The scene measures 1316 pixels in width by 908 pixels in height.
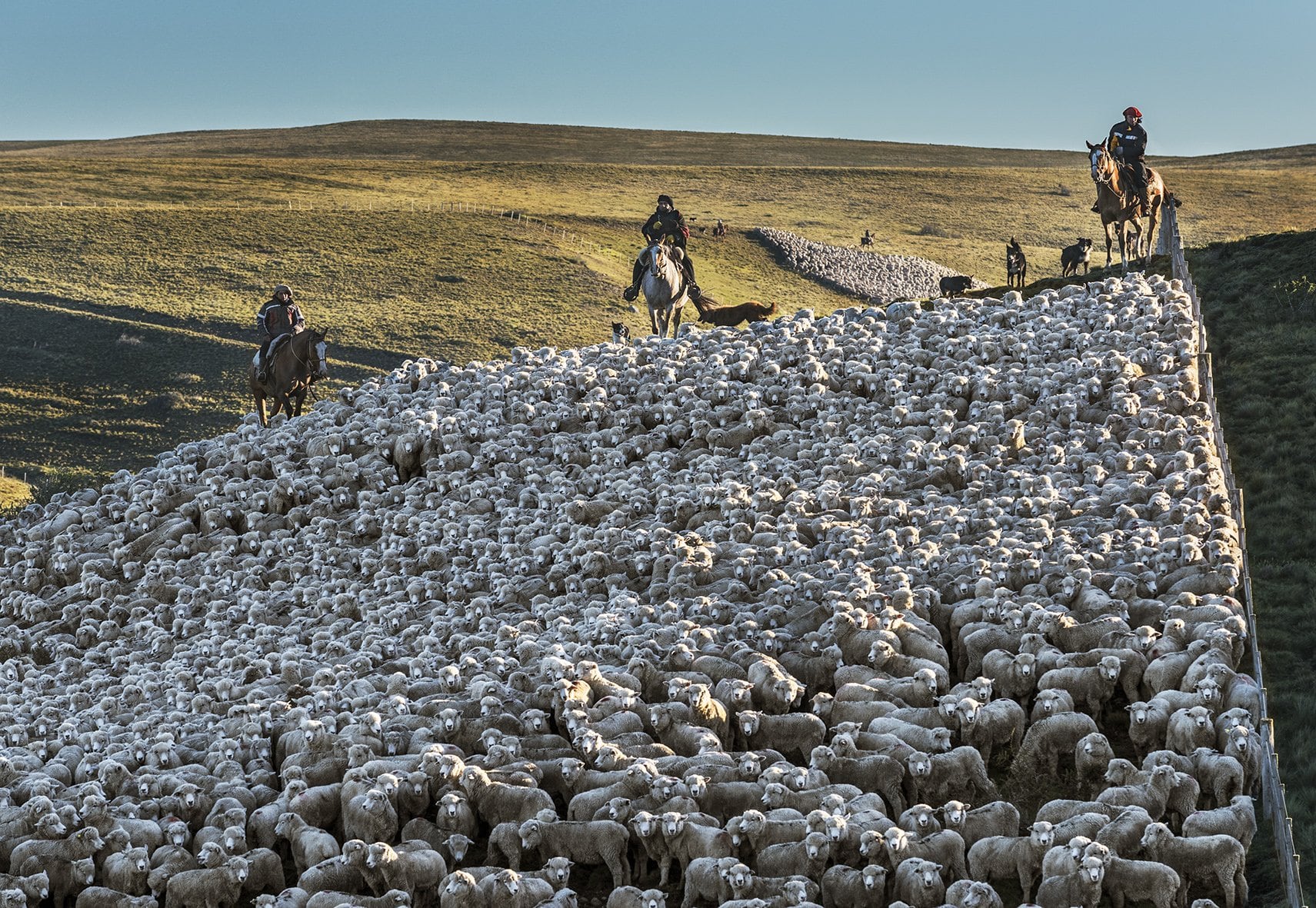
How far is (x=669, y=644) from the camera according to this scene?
→ 16766 mm

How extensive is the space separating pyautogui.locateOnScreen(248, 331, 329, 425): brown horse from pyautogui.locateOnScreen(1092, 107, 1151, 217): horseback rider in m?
18.6

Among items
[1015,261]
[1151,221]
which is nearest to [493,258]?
[1015,261]

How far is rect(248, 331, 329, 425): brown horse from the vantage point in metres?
30.8

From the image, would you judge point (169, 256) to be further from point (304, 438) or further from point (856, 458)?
point (856, 458)

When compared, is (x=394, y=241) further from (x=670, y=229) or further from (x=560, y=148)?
(x=560, y=148)

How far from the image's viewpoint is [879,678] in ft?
51.1

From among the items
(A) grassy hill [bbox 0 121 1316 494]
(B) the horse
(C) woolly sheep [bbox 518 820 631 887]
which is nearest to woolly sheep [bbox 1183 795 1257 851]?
(C) woolly sheep [bbox 518 820 631 887]

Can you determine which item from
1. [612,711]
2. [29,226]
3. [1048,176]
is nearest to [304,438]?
[612,711]

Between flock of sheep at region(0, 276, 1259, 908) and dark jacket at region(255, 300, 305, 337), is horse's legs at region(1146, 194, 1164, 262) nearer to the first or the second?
flock of sheep at region(0, 276, 1259, 908)

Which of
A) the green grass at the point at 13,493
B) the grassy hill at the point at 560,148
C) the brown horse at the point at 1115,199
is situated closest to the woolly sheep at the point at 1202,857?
the brown horse at the point at 1115,199

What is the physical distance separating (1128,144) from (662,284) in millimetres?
11869

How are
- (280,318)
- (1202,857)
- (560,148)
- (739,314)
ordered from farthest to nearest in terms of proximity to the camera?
(560,148) → (739,314) → (280,318) → (1202,857)

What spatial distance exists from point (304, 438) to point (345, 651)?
9.37 metres

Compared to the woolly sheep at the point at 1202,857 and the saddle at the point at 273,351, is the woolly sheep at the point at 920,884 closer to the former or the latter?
the woolly sheep at the point at 1202,857
